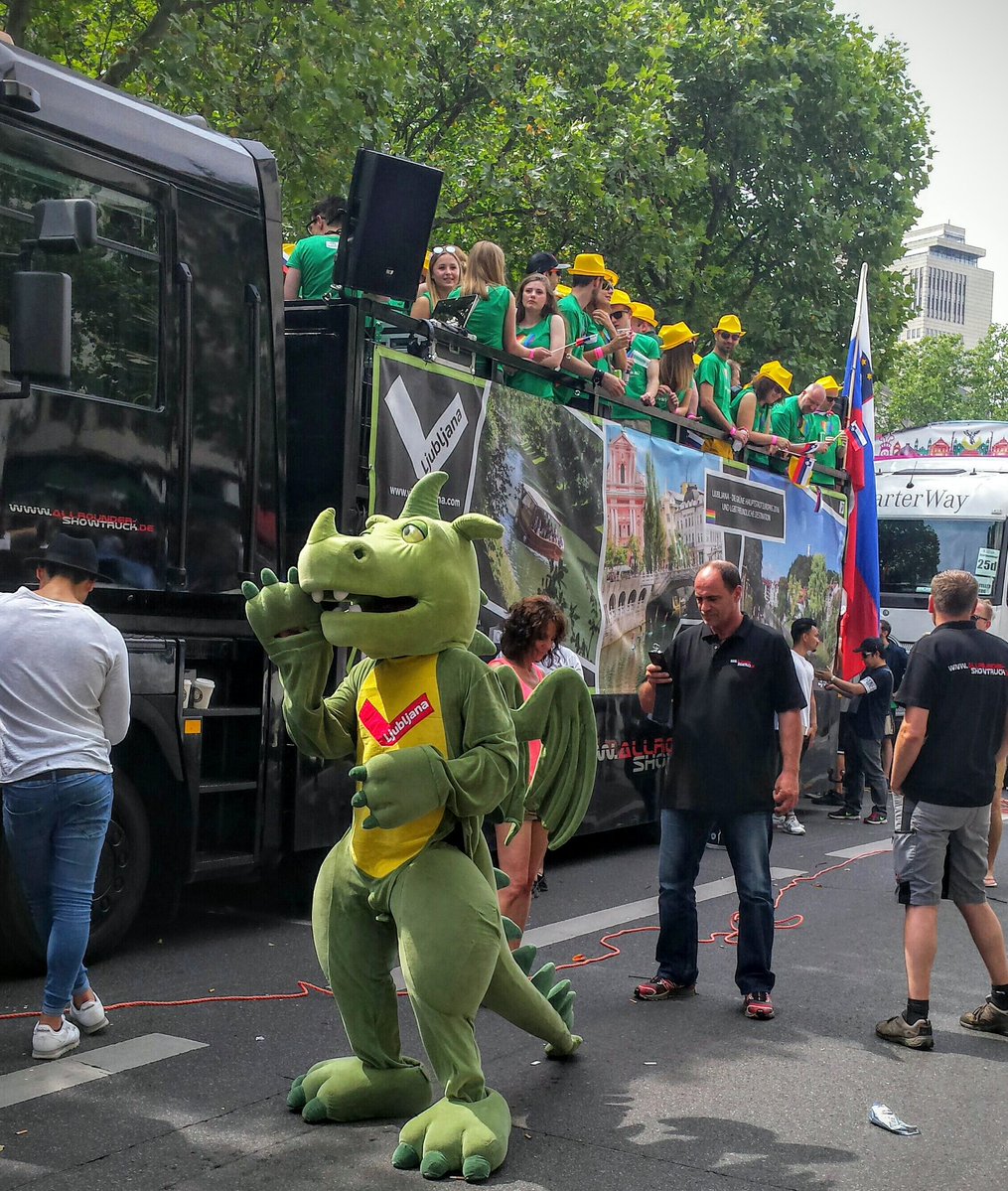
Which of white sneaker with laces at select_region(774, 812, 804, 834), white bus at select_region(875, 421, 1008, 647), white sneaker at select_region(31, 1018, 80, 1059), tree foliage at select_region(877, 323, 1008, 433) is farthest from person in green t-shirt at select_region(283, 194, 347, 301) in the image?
tree foliage at select_region(877, 323, 1008, 433)

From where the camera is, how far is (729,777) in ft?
19.5

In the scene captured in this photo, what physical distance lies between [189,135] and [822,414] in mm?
7322

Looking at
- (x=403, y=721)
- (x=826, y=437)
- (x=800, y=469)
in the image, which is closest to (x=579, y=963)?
(x=403, y=721)

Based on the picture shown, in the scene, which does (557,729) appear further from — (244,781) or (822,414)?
(822,414)

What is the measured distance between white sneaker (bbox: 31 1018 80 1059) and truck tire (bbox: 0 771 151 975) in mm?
928

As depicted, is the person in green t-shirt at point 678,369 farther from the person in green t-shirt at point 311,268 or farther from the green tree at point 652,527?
the person in green t-shirt at point 311,268

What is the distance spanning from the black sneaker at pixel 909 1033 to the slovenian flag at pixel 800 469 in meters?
6.74

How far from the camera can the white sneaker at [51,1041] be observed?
4757mm

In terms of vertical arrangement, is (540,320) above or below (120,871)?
above

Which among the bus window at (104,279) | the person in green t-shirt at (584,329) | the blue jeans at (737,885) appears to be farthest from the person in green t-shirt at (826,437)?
the bus window at (104,279)

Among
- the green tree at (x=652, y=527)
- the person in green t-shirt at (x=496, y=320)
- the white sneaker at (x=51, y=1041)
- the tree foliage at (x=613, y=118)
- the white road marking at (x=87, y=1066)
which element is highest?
the tree foliage at (x=613, y=118)

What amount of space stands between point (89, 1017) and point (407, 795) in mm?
1757

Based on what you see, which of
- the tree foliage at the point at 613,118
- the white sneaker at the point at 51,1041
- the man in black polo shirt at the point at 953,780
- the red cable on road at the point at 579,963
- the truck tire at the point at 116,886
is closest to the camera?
the white sneaker at the point at 51,1041

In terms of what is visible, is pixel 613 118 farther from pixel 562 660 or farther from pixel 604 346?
pixel 562 660
